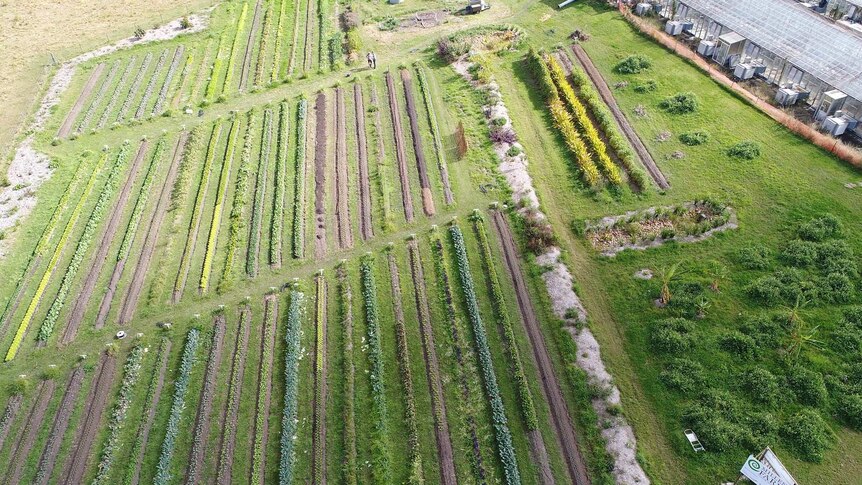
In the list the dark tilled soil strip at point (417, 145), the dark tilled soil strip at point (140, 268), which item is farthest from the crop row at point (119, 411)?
the dark tilled soil strip at point (417, 145)

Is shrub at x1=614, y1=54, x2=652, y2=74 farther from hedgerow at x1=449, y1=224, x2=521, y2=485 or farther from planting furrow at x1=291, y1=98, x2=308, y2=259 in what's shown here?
planting furrow at x1=291, y1=98, x2=308, y2=259

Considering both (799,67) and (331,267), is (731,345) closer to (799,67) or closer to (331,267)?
(331,267)

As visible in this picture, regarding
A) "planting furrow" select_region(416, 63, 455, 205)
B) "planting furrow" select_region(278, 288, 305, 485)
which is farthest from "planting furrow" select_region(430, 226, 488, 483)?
"planting furrow" select_region(278, 288, 305, 485)

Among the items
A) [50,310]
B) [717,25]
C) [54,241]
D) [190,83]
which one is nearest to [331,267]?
[50,310]

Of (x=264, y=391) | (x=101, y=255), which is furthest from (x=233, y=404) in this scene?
A: (x=101, y=255)

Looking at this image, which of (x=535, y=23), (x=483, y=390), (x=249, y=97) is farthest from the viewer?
(x=535, y=23)

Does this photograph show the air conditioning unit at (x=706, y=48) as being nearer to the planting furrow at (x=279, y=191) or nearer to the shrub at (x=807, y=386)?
the shrub at (x=807, y=386)

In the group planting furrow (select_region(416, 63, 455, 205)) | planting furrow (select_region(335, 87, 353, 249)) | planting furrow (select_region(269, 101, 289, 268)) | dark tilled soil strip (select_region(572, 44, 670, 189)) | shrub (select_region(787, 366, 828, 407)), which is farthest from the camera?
planting furrow (select_region(416, 63, 455, 205))
